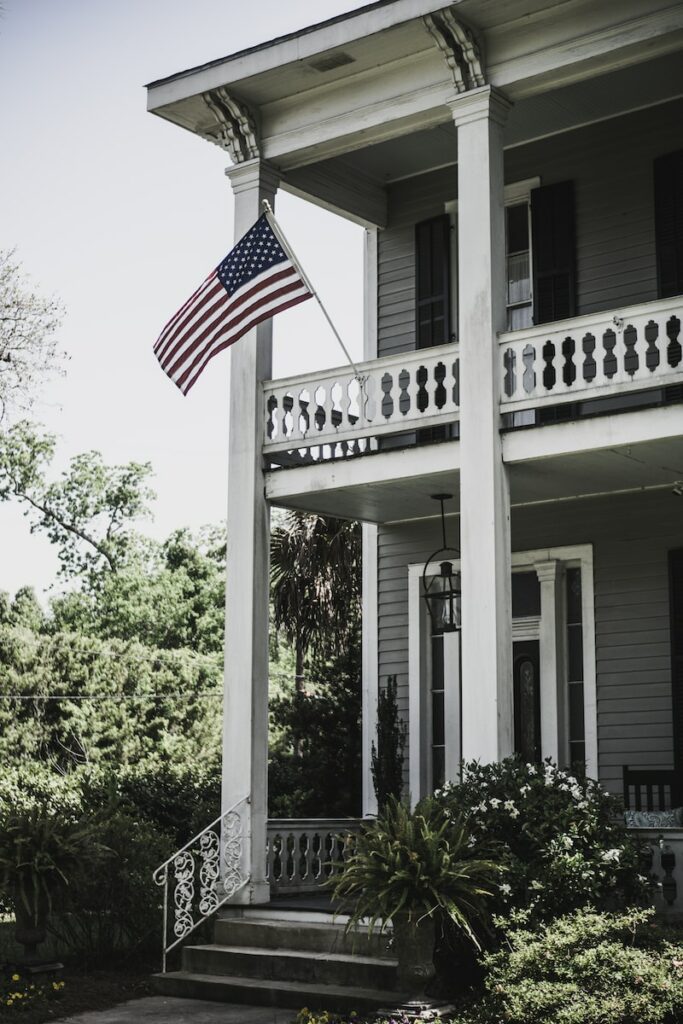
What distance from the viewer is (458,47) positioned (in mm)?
11203

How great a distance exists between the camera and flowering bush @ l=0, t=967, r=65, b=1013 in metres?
9.62

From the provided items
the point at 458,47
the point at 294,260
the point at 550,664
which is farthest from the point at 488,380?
the point at 550,664

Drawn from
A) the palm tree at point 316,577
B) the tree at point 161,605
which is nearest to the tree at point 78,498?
the tree at point 161,605

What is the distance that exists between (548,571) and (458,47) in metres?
5.10

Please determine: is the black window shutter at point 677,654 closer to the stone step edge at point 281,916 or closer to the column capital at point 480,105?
the stone step edge at point 281,916

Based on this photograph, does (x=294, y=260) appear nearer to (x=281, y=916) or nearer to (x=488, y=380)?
(x=488, y=380)

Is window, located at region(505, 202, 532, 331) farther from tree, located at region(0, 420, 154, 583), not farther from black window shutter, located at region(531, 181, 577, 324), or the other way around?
tree, located at region(0, 420, 154, 583)

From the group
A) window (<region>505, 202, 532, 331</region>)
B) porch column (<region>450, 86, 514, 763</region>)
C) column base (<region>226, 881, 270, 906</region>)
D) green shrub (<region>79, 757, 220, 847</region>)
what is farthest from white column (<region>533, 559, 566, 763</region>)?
green shrub (<region>79, 757, 220, 847</region>)

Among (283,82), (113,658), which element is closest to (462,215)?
(283,82)

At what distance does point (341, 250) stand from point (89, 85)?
1828cm

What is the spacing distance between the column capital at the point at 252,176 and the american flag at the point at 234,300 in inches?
47.2

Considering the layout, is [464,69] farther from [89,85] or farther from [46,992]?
[89,85]

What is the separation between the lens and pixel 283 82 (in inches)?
483

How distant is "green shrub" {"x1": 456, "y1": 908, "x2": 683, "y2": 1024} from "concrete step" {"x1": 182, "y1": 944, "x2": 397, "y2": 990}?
167 centimetres
